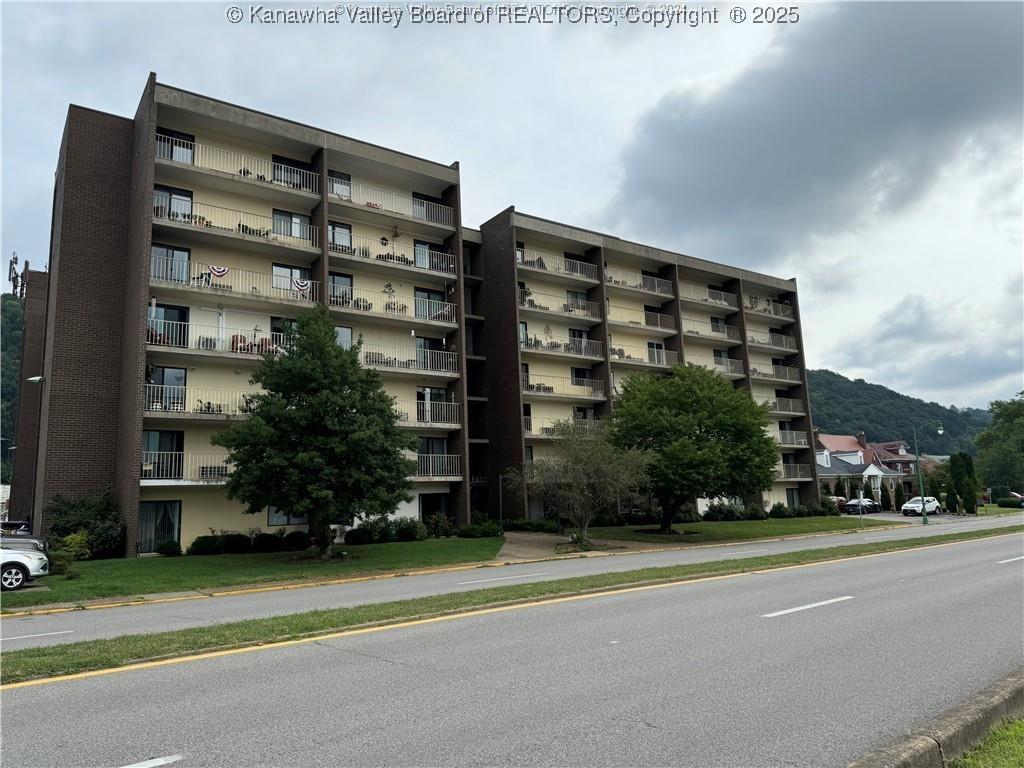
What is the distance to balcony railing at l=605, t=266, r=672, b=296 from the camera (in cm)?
4716

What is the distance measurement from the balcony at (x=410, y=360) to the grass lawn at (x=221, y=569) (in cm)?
847

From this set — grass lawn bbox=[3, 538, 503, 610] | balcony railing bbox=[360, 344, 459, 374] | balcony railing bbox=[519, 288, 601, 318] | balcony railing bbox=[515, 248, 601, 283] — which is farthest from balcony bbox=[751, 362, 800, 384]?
grass lawn bbox=[3, 538, 503, 610]

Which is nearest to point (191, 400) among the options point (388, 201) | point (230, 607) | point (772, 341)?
point (388, 201)

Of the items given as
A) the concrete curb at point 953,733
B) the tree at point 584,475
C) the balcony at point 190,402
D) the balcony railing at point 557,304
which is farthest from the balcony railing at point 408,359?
the concrete curb at point 953,733

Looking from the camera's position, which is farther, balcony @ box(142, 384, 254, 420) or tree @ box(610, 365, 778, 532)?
tree @ box(610, 365, 778, 532)

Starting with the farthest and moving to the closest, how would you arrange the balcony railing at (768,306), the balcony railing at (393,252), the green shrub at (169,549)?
the balcony railing at (768,306) < the balcony railing at (393,252) < the green shrub at (169,549)

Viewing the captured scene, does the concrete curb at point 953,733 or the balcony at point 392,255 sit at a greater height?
the balcony at point 392,255

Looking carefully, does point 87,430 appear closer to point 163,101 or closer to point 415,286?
point 163,101

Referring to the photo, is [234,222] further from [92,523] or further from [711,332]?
[711,332]

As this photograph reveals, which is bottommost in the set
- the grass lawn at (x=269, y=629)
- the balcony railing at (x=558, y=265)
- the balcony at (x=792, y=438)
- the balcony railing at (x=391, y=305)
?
the grass lawn at (x=269, y=629)

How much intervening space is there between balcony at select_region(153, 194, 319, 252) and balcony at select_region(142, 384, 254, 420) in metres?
6.39

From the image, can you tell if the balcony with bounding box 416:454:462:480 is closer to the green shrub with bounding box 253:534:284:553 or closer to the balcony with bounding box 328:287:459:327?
the balcony with bounding box 328:287:459:327

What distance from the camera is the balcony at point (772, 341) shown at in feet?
178

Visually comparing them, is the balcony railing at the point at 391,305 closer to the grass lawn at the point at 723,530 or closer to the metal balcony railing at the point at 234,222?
the metal balcony railing at the point at 234,222
